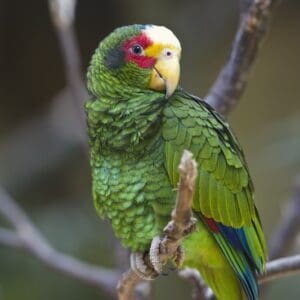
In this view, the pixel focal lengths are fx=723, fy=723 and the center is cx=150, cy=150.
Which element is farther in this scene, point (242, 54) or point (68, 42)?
point (68, 42)

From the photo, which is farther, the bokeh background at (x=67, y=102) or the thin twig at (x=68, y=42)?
the bokeh background at (x=67, y=102)

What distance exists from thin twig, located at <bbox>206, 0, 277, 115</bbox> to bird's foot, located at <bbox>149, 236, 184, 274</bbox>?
38cm

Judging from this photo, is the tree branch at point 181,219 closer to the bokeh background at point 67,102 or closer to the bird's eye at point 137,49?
the bird's eye at point 137,49

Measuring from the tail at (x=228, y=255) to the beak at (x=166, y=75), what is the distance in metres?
0.22

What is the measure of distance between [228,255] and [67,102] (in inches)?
58.1

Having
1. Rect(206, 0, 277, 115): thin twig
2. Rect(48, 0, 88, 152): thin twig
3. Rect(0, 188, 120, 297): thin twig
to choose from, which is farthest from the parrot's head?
Rect(0, 188, 120, 297): thin twig

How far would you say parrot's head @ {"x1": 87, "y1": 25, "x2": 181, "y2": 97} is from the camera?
1.17 metres

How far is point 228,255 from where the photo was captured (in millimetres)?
1192

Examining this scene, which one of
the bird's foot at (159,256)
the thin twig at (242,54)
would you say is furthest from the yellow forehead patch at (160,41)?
the bird's foot at (159,256)

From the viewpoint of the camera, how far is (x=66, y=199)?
9.13 feet

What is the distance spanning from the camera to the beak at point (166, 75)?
1.16 m

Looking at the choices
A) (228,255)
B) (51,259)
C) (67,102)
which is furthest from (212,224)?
(67,102)

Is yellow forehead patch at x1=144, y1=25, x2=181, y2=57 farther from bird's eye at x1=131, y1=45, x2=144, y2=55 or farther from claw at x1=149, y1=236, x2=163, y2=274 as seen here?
claw at x1=149, y1=236, x2=163, y2=274

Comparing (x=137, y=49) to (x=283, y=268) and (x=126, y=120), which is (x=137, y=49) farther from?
(x=283, y=268)
